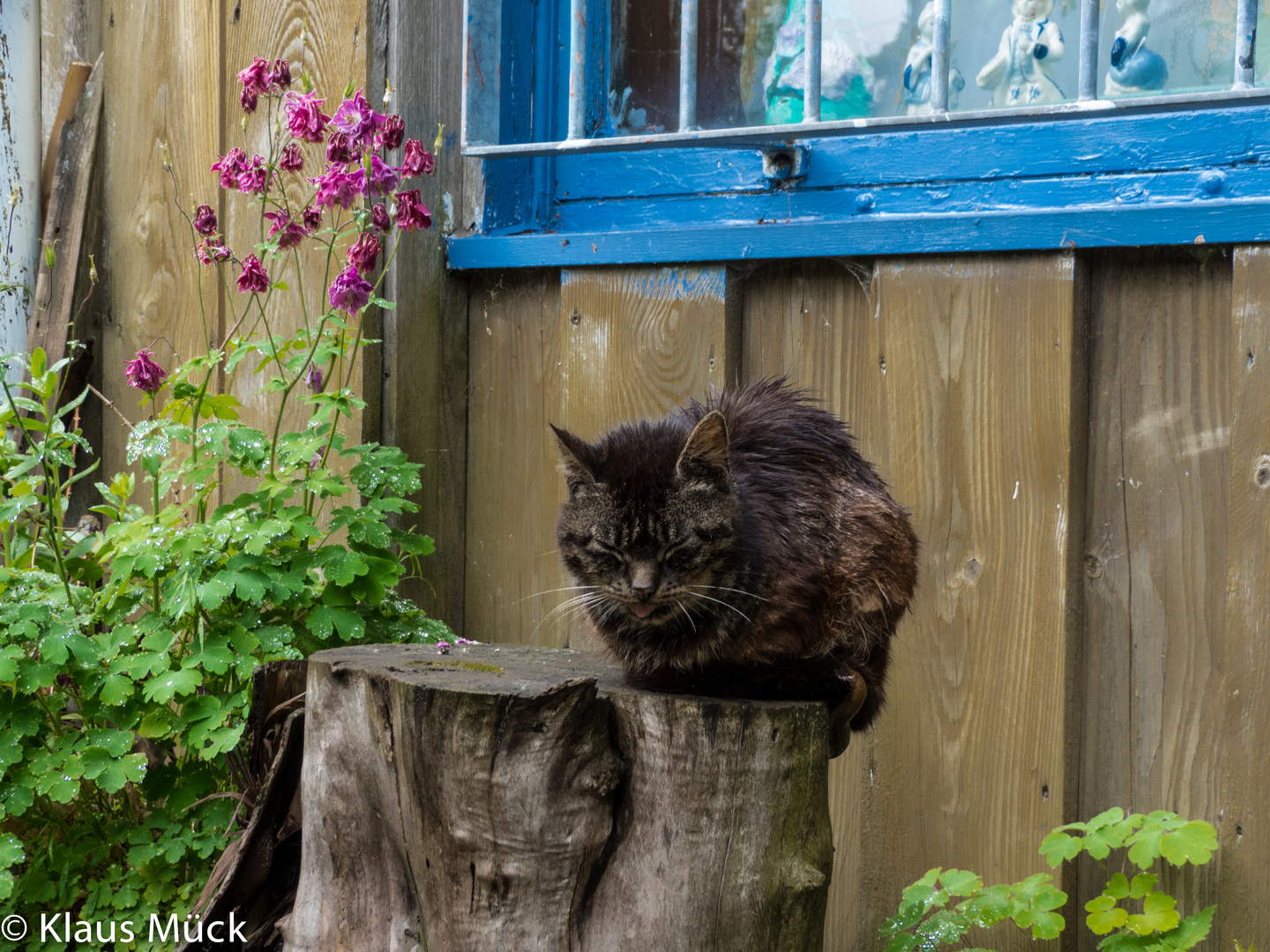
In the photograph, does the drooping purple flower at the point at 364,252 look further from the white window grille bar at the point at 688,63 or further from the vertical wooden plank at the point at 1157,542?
the vertical wooden plank at the point at 1157,542

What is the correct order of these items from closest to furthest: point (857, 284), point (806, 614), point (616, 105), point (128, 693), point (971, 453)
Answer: point (806, 614) < point (128, 693) < point (971, 453) < point (857, 284) < point (616, 105)

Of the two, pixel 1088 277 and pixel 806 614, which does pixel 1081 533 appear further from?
pixel 806 614

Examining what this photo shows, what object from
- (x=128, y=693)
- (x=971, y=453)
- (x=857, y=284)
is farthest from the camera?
(x=857, y=284)

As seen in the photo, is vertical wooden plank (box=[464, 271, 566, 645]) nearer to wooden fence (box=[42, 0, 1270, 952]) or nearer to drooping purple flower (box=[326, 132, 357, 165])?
wooden fence (box=[42, 0, 1270, 952])

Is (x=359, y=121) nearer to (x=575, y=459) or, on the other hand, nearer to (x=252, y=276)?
(x=252, y=276)

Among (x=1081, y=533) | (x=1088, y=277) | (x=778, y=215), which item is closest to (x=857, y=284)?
(x=778, y=215)

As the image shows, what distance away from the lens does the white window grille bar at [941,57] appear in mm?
2404

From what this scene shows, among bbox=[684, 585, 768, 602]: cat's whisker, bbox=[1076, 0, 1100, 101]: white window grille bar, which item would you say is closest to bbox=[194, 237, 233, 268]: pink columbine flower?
bbox=[684, 585, 768, 602]: cat's whisker

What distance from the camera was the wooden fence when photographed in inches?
91.0

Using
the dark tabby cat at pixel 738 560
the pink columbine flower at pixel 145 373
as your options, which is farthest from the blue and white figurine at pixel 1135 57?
the pink columbine flower at pixel 145 373

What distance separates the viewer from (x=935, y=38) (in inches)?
95.3

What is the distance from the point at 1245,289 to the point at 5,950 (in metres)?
2.95

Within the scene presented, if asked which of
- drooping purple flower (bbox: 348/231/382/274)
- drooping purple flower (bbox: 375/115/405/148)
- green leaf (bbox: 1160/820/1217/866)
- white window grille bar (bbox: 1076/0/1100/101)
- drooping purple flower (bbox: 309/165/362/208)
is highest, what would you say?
white window grille bar (bbox: 1076/0/1100/101)

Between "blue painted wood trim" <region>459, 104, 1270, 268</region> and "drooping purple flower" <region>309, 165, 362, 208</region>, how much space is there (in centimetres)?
57
